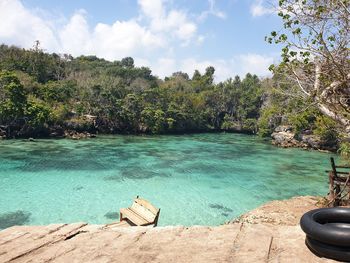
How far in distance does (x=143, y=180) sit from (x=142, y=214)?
12176 millimetres

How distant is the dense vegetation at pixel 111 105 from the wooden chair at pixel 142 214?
2246cm

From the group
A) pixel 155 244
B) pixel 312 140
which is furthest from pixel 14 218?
pixel 312 140

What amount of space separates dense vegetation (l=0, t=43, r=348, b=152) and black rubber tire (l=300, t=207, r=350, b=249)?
1017 inches

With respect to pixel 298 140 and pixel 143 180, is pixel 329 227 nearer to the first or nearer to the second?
pixel 143 180

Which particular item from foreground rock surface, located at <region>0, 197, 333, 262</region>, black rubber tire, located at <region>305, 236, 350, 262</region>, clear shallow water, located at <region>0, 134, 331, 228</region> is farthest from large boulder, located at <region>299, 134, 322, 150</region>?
black rubber tire, located at <region>305, 236, 350, 262</region>

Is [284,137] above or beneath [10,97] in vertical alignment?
beneath

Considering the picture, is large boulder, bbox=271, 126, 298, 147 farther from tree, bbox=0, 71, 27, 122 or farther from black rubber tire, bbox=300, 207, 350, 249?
black rubber tire, bbox=300, 207, 350, 249

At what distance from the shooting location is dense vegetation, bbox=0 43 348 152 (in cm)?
3794

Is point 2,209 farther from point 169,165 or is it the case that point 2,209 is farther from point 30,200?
point 169,165

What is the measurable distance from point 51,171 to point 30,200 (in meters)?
6.19

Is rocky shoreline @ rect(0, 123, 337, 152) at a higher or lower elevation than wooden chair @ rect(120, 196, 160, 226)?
lower

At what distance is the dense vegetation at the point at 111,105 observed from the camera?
124 feet

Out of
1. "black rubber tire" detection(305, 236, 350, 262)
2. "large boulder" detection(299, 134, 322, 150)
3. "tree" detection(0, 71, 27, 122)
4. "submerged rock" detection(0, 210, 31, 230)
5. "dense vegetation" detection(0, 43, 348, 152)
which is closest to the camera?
"black rubber tire" detection(305, 236, 350, 262)

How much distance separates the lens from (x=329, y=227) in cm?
409
